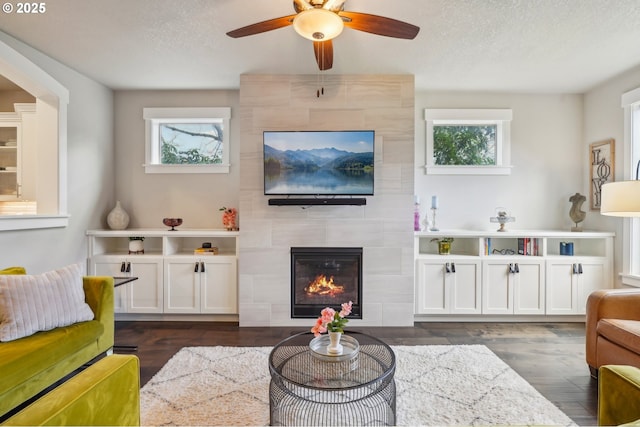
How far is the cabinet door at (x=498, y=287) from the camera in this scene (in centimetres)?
336

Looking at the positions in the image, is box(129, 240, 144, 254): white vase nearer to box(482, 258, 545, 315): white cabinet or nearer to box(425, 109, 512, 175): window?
box(425, 109, 512, 175): window

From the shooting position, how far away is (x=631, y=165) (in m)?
3.11

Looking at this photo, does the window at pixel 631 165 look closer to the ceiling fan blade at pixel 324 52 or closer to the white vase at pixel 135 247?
the ceiling fan blade at pixel 324 52

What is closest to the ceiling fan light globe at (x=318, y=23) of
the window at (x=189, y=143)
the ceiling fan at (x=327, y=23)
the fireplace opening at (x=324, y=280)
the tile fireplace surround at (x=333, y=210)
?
the ceiling fan at (x=327, y=23)

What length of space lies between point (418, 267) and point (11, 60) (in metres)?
4.07

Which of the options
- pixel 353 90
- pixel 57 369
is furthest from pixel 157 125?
pixel 57 369

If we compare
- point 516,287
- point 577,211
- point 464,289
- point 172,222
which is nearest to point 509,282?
point 516,287

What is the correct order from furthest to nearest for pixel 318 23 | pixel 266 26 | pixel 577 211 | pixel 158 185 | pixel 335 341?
pixel 158 185 < pixel 577 211 < pixel 266 26 < pixel 335 341 < pixel 318 23

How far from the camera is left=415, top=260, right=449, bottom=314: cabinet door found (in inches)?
133

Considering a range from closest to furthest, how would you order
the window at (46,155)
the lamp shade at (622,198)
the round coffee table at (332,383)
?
the round coffee table at (332,383)
the lamp shade at (622,198)
the window at (46,155)

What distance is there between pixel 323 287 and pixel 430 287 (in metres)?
1.18

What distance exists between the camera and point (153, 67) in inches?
122

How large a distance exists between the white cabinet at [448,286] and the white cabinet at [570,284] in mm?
803

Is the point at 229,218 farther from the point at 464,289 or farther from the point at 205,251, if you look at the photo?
the point at 464,289
